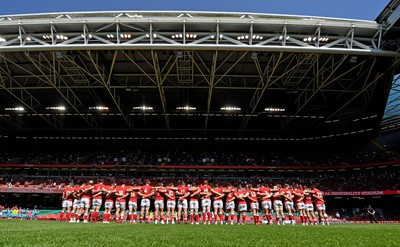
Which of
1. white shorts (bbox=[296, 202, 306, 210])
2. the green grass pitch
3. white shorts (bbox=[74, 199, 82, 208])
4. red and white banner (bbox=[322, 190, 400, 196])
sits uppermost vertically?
red and white banner (bbox=[322, 190, 400, 196])

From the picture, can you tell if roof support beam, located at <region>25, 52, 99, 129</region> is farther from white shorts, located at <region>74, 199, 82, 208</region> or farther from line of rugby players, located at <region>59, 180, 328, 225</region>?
line of rugby players, located at <region>59, 180, 328, 225</region>

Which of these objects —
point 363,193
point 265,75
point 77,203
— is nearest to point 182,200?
point 77,203

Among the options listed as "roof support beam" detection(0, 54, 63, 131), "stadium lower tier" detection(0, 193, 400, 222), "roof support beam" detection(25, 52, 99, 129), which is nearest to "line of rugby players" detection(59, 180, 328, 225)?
"roof support beam" detection(25, 52, 99, 129)

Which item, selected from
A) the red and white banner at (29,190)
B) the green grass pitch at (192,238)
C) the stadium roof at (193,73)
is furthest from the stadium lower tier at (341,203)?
the green grass pitch at (192,238)

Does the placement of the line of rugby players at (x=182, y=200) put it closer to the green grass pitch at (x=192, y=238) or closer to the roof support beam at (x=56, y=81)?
the green grass pitch at (x=192, y=238)

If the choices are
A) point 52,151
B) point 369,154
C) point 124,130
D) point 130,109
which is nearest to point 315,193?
point 130,109

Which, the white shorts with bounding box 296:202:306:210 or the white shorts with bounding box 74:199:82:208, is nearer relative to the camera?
the white shorts with bounding box 74:199:82:208

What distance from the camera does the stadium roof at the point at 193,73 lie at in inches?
825

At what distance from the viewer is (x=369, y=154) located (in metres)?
39.5

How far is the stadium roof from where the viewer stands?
68.7 feet

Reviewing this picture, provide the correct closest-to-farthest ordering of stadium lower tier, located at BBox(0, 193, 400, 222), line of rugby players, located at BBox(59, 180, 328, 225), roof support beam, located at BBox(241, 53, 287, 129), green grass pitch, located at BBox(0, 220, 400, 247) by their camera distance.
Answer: green grass pitch, located at BBox(0, 220, 400, 247)
line of rugby players, located at BBox(59, 180, 328, 225)
roof support beam, located at BBox(241, 53, 287, 129)
stadium lower tier, located at BBox(0, 193, 400, 222)

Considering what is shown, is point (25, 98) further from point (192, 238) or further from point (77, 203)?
point (192, 238)

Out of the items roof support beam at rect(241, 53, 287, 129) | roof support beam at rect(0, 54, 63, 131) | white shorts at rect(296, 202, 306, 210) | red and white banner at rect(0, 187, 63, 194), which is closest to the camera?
white shorts at rect(296, 202, 306, 210)

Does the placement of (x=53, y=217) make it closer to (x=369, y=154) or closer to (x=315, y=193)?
(x=315, y=193)
